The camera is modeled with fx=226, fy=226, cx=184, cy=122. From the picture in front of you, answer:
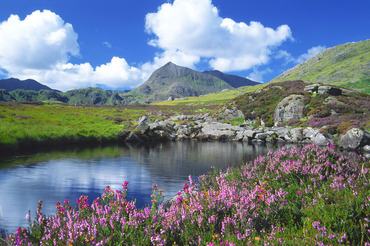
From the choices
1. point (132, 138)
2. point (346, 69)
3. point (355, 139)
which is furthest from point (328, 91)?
point (346, 69)

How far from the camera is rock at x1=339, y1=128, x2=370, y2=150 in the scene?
25.5 m

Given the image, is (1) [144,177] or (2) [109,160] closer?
(1) [144,177]

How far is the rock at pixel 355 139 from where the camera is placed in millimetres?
25500

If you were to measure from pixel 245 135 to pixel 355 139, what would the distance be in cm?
1637

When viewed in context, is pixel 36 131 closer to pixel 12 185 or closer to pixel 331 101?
pixel 12 185

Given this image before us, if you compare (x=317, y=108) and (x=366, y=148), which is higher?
(x=317, y=108)

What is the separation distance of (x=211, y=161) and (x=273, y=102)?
37504 millimetres

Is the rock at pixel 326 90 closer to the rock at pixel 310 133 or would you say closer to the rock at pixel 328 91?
the rock at pixel 328 91

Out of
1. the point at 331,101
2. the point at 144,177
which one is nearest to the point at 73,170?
the point at 144,177

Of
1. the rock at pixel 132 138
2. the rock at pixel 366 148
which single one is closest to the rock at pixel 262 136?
the rock at pixel 366 148

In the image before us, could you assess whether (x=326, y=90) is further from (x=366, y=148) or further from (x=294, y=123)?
(x=366, y=148)

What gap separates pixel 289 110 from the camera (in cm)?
4391

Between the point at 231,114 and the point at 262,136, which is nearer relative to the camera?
the point at 262,136

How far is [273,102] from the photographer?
52.5m
